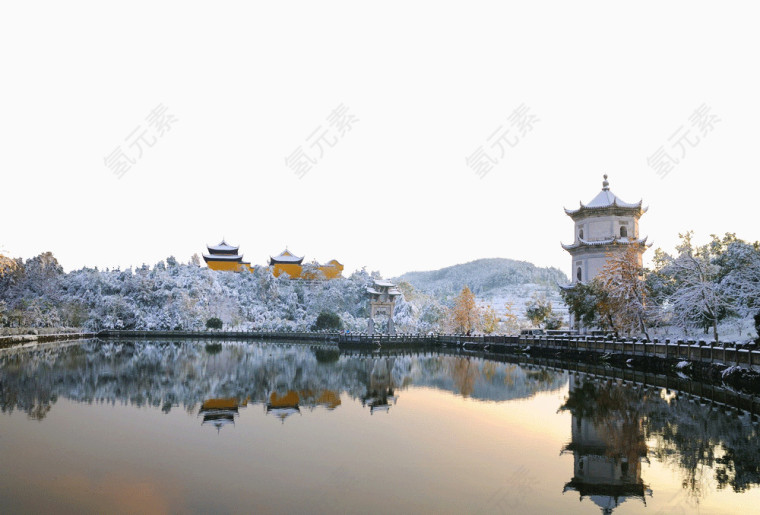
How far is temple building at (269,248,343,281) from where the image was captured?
270 feet

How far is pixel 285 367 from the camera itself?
29.6 meters

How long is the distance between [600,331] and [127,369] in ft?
99.2

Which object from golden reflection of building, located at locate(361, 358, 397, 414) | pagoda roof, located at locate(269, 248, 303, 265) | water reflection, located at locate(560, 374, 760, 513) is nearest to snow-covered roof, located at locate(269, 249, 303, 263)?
pagoda roof, located at locate(269, 248, 303, 265)

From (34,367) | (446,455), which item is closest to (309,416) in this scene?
(446,455)

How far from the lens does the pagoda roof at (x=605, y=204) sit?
4144cm

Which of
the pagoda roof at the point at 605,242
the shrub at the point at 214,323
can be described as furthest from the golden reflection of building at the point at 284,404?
the shrub at the point at 214,323

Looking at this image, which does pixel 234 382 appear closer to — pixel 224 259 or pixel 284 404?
pixel 284 404

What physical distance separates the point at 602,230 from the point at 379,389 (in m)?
27.8

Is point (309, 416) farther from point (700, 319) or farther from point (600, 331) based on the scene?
point (600, 331)

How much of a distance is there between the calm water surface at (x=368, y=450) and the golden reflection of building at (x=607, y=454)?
5 centimetres

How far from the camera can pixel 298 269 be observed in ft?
273

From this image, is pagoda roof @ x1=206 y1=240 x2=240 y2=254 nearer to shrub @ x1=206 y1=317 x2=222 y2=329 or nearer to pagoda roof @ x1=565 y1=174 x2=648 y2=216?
shrub @ x1=206 y1=317 x2=222 y2=329

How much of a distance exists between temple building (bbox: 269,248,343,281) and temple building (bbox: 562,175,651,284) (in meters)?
46.3

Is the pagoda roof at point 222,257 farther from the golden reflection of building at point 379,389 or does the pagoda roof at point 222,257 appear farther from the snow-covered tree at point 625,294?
the snow-covered tree at point 625,294
